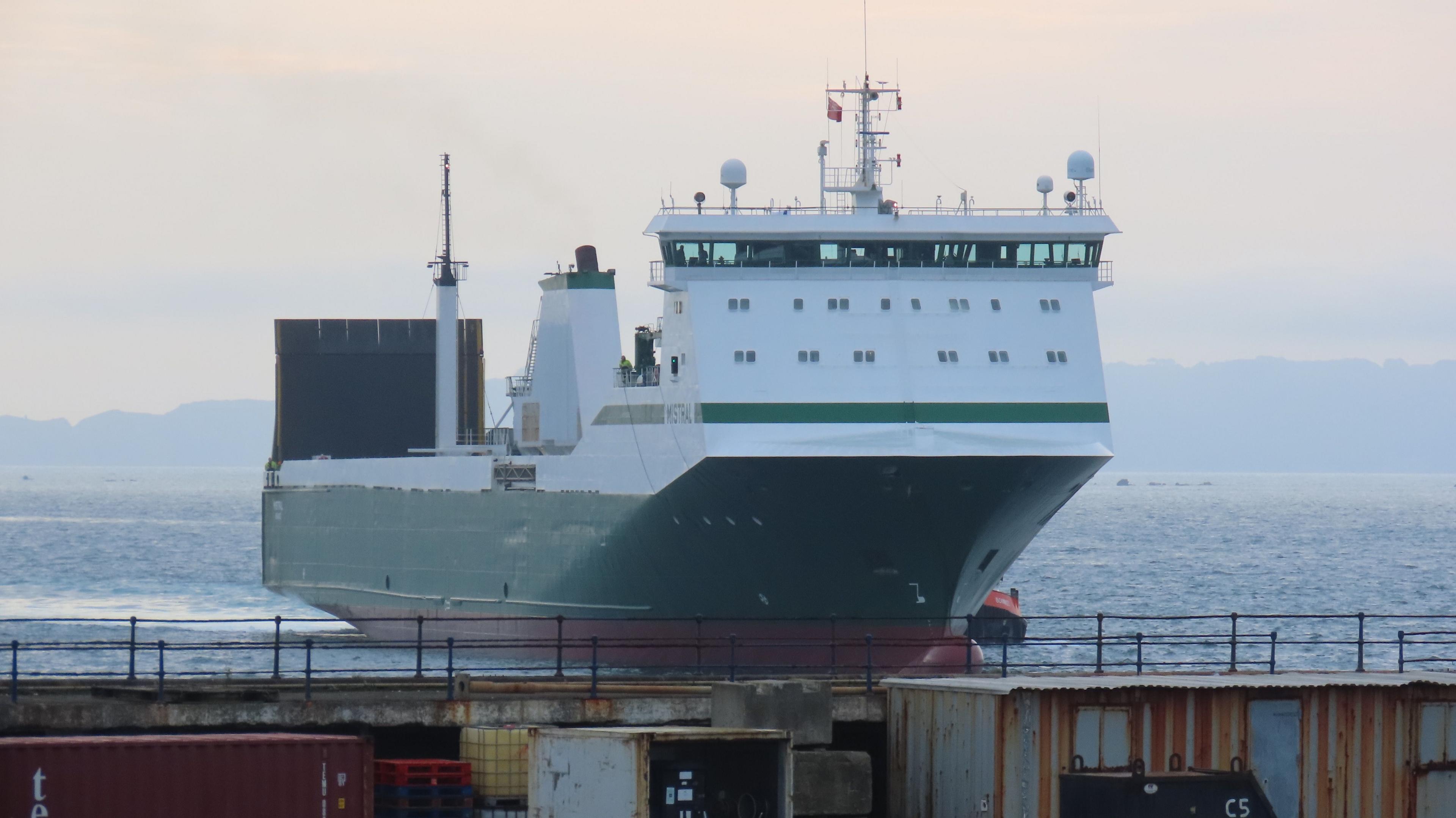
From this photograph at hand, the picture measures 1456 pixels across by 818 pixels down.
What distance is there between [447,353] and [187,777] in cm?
3017

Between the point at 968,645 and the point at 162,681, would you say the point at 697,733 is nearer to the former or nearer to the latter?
the point at 162,681

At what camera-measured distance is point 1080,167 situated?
3503 centimetres

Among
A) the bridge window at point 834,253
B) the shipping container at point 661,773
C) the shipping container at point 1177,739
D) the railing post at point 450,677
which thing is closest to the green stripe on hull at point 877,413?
the bridge window at point 834,253

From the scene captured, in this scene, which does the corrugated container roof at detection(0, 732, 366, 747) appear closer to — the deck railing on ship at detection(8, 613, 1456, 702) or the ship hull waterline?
the deck railing on ship at detection(8, 613, 1456, 702)

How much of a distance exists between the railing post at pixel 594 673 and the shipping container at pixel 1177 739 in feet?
9.75

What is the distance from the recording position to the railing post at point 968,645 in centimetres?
2878

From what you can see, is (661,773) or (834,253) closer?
(661,773)

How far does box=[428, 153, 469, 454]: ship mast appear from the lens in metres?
47.6

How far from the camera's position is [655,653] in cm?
3488

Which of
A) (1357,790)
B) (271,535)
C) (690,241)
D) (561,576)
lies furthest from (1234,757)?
(271,535)

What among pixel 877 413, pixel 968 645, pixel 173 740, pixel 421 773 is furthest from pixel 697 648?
pixel 173 740

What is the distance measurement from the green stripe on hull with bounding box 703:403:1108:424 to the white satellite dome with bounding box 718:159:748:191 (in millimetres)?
4418


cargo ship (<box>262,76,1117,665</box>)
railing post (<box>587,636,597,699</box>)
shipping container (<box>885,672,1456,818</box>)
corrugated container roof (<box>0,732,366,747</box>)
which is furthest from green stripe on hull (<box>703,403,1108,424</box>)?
corrugated container roof (<box>0,732,366,747</box>)

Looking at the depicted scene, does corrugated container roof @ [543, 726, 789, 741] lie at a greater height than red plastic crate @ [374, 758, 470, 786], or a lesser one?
greater
